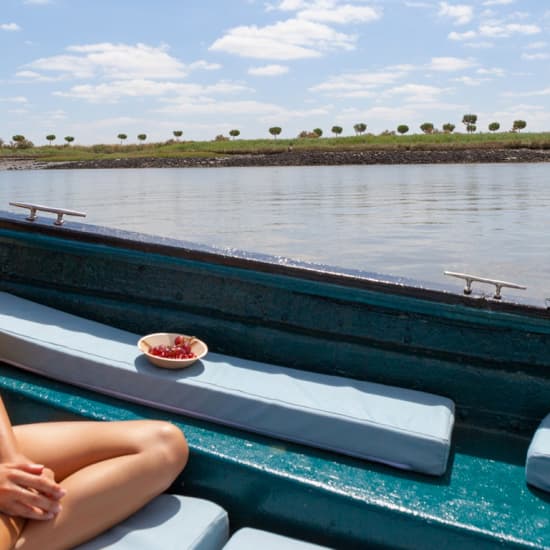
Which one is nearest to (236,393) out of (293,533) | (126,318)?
(293,533)

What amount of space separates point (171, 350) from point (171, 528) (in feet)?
2.55

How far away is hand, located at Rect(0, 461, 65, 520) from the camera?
148 centimetres

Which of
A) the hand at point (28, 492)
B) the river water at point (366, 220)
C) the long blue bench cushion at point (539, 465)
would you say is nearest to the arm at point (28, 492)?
the hand at point (28, 492)

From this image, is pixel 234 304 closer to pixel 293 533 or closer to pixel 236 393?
pixel 236 393

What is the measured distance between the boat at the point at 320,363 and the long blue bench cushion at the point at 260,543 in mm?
183

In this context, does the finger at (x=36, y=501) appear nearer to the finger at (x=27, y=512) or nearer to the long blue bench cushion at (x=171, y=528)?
the finger at (x=27, y=512)

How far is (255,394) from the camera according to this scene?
2094 millimetres

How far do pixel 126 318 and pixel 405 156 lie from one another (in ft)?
154

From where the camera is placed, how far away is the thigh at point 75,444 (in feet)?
5.58

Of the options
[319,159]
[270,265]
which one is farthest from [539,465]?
[319,159]

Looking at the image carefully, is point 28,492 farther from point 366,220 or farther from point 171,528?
point 366,220

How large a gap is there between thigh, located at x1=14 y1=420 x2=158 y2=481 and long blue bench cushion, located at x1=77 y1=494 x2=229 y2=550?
18 cm

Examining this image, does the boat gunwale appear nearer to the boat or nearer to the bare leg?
the boat

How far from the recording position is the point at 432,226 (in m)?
14.3
